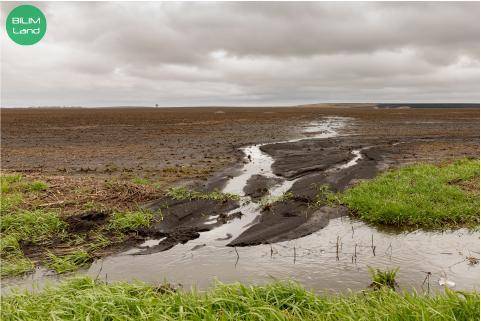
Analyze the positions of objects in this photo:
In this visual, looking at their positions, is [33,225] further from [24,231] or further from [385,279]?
[385,279]

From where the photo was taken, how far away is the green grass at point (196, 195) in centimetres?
1559

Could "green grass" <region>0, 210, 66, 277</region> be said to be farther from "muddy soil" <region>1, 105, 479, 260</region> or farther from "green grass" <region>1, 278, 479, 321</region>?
"green grass" <region>1, 278, 479, 321</region>

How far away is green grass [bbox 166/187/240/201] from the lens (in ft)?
51.1

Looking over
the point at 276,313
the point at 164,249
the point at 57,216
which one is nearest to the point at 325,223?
the point at 164,249

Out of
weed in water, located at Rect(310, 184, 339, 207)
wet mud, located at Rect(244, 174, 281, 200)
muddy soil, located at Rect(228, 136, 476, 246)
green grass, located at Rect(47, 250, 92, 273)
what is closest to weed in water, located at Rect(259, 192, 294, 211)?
muddy soil, located at Rect(228, 136, 476, 246)

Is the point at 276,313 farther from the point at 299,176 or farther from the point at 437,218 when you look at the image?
the point at 299,176

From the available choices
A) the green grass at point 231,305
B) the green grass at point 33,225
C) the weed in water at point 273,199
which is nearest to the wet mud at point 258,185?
the weed in water at point 273,199

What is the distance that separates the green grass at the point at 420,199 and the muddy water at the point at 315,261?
0.85 m

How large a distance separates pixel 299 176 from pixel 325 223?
762cm

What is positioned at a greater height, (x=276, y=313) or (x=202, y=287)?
(x=276, y=313)

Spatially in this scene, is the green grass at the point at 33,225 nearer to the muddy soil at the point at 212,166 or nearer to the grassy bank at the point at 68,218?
the grassy bank at the point at 68,218

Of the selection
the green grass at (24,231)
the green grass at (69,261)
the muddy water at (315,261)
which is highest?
the green grass at (24,231)

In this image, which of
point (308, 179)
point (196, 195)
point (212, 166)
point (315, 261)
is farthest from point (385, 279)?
point (212, 166)

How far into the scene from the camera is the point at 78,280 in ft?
26.7
